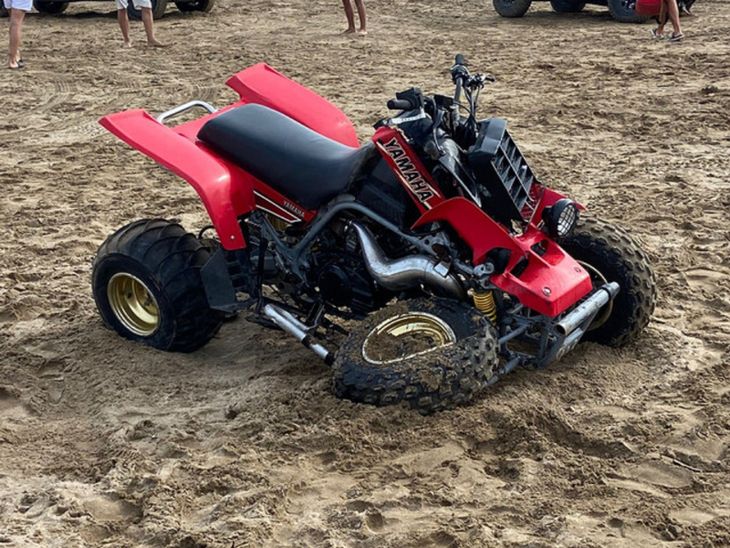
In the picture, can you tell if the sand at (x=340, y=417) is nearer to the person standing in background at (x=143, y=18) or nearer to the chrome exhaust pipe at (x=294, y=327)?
the chrome exhaust pipe at (x=294, y=327)

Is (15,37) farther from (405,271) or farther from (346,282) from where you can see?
(405,271)

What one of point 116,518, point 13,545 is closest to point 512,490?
point 116,518

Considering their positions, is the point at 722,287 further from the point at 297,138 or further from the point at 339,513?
the point at 339,513

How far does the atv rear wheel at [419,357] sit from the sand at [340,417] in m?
0.09

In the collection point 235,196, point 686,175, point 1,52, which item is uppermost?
point 235,196

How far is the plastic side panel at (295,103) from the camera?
548cm

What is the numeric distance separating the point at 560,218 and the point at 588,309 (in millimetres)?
385

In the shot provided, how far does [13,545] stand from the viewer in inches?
145

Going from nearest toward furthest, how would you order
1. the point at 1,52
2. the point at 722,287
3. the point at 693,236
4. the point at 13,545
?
1. the point at 13,545
2. the point at 722,287
3. the point at 693,236
4. the point at 1,52

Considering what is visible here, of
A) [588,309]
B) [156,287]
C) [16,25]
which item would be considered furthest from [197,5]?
[588,309]

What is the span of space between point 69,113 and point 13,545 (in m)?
6.69

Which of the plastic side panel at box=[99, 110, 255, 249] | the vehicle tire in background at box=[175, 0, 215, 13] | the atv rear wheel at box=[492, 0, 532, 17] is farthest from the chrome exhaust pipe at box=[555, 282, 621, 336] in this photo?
the vehicle tire in background at box=[175, 0, 215, 13]

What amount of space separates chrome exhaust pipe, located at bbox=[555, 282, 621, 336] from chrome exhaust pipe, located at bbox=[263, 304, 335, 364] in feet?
3.10

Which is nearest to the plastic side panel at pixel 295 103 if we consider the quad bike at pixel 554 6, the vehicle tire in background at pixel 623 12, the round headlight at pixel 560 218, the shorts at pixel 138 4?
the round headlight at pixel 560 218
